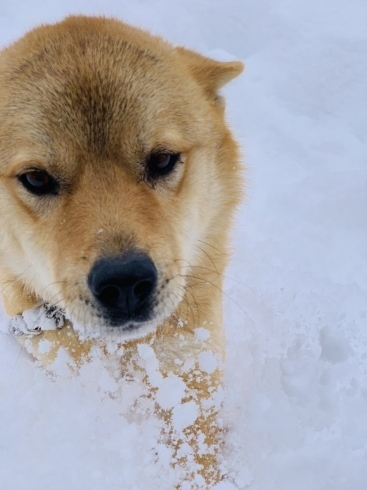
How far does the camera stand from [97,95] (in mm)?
3436

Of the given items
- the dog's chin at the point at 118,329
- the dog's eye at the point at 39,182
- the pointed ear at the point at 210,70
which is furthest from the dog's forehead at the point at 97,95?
the dog's chin at the point at 118,329

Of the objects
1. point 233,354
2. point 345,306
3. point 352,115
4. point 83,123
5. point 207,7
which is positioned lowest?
point 233,354

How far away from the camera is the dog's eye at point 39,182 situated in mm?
3457

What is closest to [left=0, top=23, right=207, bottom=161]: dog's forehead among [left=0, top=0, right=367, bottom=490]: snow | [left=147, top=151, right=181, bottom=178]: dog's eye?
[left=147, top=151, right=181, bottom=178]: dog's eye

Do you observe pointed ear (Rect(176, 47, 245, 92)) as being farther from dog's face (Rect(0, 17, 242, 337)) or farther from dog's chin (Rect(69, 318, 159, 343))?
dog's chin (Rect(69, 318, 159, 343))

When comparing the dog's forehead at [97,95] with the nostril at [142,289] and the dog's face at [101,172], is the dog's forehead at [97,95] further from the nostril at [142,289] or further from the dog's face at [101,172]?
the nostril at [142,289]

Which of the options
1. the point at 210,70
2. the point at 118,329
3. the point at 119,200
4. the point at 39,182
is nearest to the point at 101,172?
the point at 119,200

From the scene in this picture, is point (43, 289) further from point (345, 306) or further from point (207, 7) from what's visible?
point (207, 7)

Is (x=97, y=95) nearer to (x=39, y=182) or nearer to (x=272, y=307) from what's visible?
(x=39, y=182)

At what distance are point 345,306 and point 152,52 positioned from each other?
2423mm

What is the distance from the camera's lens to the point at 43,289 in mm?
3965

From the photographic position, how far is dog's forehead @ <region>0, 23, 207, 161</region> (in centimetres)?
340

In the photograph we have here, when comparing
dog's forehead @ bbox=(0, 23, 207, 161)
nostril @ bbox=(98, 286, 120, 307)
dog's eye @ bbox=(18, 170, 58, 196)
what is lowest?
nostril @ bbox=(98, 286, 120, 307)

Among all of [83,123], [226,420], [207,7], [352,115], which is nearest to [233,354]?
[226,420]
